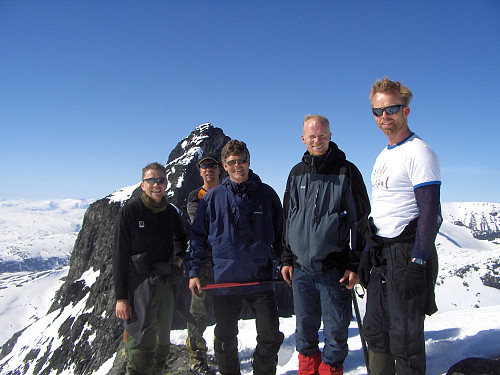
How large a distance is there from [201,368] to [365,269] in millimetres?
4502

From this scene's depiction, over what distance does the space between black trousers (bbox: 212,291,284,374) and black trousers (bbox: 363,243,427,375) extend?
5.03 feet

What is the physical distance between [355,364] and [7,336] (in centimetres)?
18953

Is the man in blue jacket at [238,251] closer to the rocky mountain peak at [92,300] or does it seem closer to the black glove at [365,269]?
the black glove at [365,269]

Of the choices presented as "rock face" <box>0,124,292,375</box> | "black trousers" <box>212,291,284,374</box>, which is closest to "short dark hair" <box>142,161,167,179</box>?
"black trousers" <box>212,291,284,374</box>

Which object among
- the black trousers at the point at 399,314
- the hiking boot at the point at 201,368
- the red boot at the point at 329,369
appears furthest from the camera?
the hiking boot at the point at 201,368

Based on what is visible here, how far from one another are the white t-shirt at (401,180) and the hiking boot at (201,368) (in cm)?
485

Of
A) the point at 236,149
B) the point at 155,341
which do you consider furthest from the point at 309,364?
the point at 236,149

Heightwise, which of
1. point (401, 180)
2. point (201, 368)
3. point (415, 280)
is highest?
point (401, 180)

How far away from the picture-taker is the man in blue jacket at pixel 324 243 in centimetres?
416

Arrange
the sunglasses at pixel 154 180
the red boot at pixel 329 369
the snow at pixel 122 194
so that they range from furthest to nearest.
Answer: the snow at pixel 122 194, the sunglasses at pixel 154 180, the red boot at pixel 329 369

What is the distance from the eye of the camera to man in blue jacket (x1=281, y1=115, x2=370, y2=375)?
416 centimetres

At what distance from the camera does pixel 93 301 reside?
49312mm

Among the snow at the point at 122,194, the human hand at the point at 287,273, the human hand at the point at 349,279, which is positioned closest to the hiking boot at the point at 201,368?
the human hand at the point at 287,273

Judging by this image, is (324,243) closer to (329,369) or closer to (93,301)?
(329,369)
